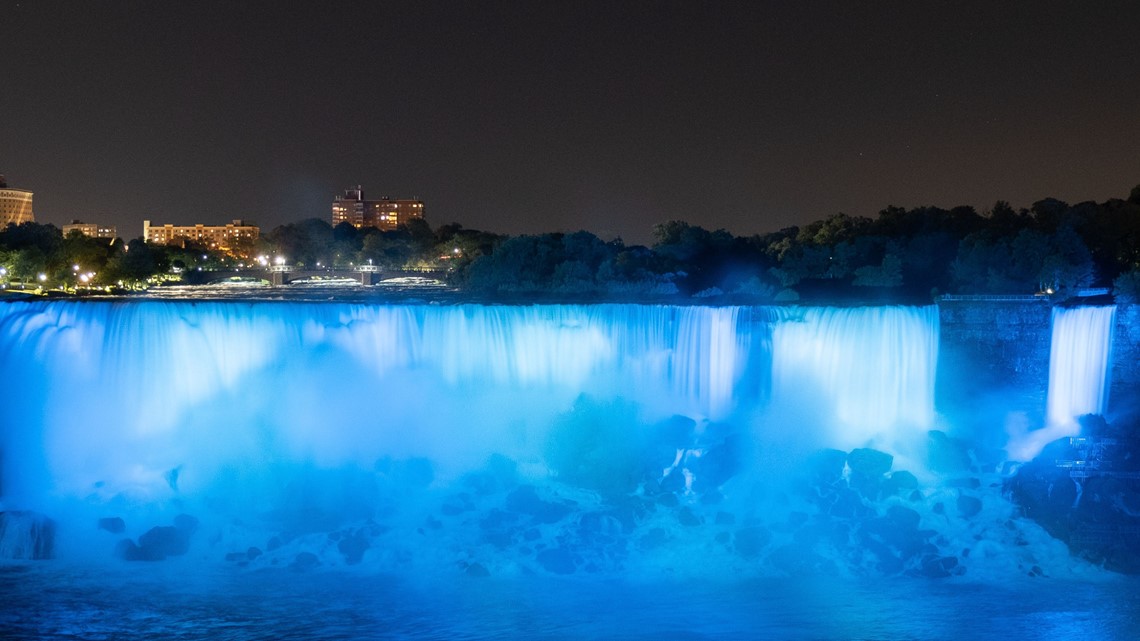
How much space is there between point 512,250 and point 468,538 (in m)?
24.9

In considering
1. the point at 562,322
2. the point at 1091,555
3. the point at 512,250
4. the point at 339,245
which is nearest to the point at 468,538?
the point at 562,322

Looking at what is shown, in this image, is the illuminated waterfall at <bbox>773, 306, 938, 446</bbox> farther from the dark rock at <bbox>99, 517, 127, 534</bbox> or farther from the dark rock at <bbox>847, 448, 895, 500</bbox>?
the dark rock at <bbox>99, 517, 127, 534</bbox>

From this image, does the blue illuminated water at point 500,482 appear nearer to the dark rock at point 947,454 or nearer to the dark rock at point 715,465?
the dark rock at point 715,465

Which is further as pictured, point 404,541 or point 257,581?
point 404,541

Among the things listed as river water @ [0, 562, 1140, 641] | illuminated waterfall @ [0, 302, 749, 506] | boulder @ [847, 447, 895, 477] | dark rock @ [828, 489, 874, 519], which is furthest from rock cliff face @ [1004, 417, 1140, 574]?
illuminated waterfall @ [0, 302, 749, 506]

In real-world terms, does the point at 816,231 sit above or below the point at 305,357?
above

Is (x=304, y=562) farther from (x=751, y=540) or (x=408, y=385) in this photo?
(x=751, y=540)

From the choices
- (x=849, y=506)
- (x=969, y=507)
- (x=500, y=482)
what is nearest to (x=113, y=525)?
(x=500, y=482)

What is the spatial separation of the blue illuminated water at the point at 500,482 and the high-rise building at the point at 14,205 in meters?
137

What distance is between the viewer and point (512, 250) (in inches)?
1742

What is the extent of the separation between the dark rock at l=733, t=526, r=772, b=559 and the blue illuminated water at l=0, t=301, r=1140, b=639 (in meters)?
0.04

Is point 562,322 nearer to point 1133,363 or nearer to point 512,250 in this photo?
point 1133,363

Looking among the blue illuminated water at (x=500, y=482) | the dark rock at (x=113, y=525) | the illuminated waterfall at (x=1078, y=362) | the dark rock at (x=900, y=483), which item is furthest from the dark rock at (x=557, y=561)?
the illuminated waterfall at (x=1078, y=362)

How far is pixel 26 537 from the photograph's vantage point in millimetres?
19344
